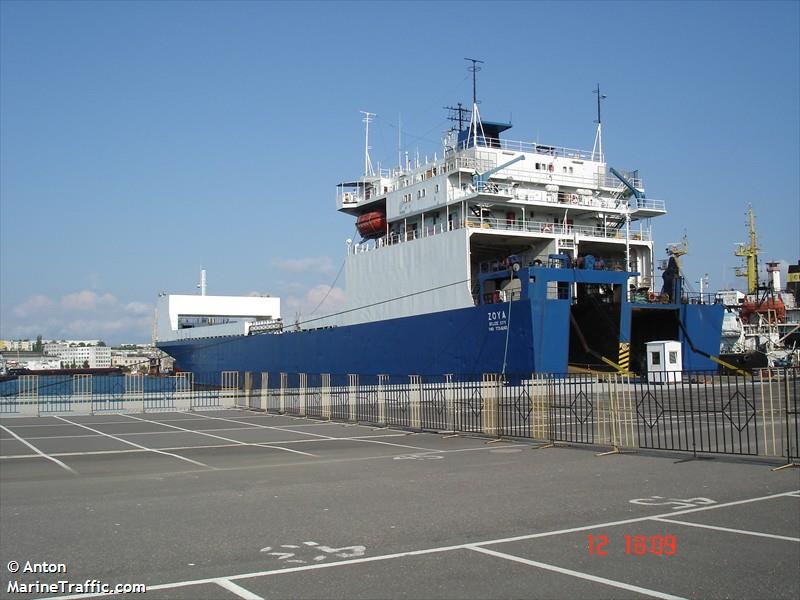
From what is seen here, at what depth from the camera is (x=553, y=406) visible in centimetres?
1450

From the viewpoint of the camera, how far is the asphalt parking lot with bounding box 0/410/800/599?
513cm

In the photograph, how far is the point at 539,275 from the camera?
26.2 m

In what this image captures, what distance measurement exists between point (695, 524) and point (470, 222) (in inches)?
937

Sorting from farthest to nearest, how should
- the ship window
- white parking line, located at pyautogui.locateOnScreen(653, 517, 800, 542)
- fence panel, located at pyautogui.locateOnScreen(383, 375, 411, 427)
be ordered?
the ship window < fence panel, located at pyautogui.locateOnScreen(383, 375, 411, 427) < white parking line, located at pyautogui.locateOnScreen(653, 517, 800, 542)

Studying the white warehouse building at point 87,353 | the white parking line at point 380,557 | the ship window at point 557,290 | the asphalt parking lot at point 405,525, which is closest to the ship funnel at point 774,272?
the ship window at point 557,290

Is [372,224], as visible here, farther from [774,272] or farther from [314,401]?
[774,272]

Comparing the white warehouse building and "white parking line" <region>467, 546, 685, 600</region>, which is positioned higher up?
the white warehouse building

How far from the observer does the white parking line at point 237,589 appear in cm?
481

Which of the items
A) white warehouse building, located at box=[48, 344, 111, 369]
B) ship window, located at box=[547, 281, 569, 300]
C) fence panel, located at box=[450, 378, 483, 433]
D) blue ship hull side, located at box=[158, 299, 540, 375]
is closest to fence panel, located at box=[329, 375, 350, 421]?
fence panel, located at box=[450, 378, 483, 433]

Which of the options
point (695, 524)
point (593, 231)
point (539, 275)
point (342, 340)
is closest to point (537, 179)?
point (593, 231)

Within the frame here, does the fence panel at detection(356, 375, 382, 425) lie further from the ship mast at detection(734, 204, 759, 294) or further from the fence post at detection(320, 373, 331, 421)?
the ship mast at detection(734, 204, 759, 294)

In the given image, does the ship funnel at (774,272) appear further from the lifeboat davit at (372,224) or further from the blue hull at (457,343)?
the lifeboat davit at (372,224)
